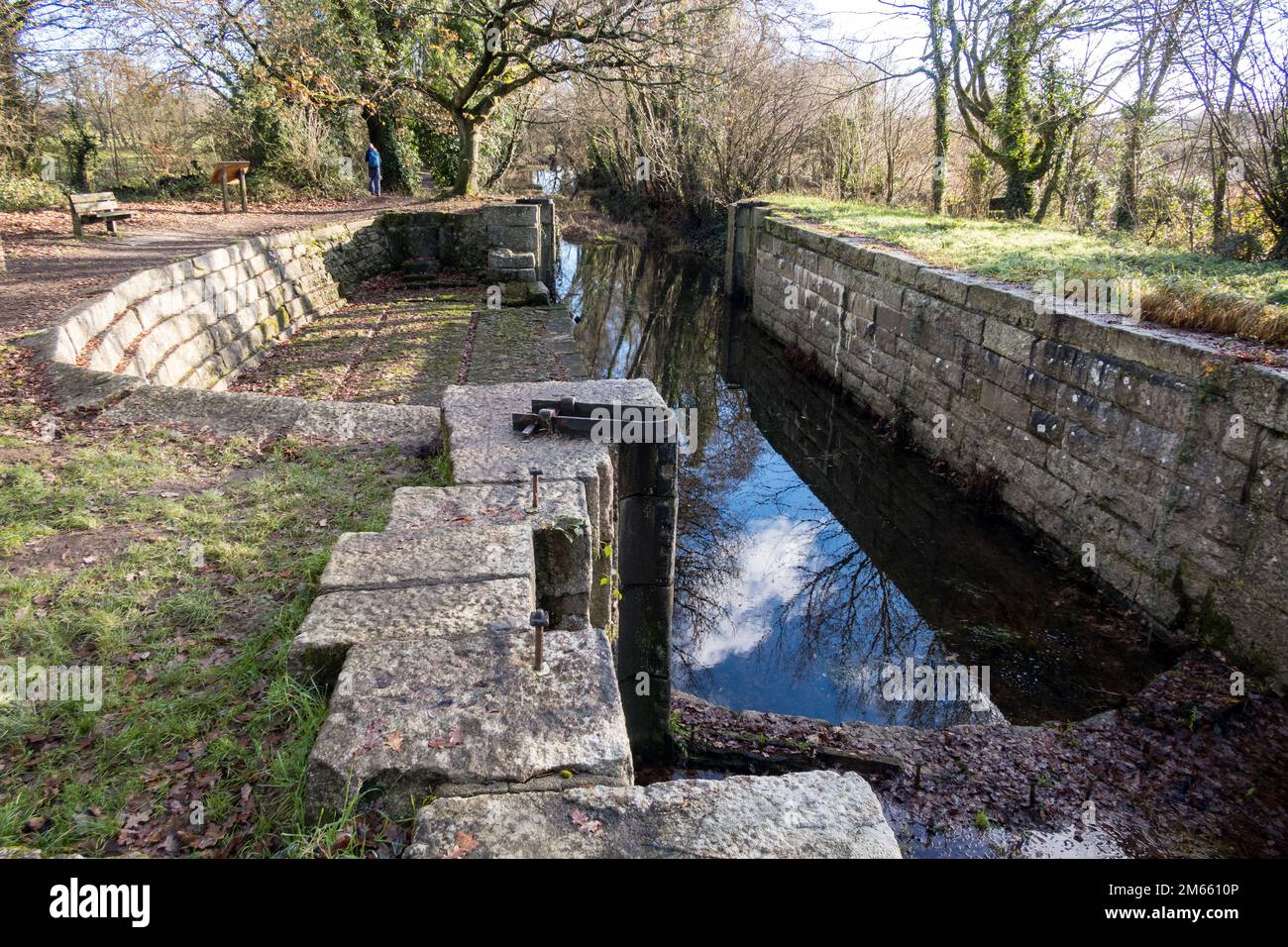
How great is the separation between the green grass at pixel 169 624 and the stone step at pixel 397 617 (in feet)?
0.40

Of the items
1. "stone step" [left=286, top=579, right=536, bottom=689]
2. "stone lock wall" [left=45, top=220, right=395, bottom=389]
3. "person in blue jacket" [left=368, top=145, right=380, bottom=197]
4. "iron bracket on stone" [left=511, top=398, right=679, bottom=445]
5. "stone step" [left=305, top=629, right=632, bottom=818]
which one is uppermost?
"person in blue jacket" [left=368, top=145, right=380, bottom=197]

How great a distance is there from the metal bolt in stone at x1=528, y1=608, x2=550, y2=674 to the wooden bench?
12.3 metres

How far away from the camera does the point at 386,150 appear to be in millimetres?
20125

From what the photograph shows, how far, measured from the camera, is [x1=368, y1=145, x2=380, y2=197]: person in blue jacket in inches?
752

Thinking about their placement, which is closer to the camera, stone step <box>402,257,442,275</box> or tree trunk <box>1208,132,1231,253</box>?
tree trunk <box>1208,132,1231,253</box>

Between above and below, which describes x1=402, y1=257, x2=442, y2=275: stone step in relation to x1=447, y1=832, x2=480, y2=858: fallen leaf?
above

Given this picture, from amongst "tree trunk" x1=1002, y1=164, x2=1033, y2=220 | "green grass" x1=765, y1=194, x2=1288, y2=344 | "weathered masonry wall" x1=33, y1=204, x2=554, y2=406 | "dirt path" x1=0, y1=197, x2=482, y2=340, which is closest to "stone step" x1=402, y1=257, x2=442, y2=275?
"weathered masonry wall" x1=33, y1=204, x2=554, y2=406

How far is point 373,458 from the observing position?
188 inches

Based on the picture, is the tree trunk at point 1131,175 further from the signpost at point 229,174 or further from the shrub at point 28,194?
the shrub at point 28,194

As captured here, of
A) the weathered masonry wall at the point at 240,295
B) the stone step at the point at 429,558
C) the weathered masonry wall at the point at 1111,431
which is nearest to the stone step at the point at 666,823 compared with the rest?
the stone step at the point at 429,558

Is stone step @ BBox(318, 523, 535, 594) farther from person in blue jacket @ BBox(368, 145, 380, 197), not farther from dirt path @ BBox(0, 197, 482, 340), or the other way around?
person in blue jacket @ BBox(368, 145, 380, 197)

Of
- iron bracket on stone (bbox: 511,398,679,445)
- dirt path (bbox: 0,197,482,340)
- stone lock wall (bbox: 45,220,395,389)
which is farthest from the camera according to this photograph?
dirt path (bbox: 0,197,482,340)
